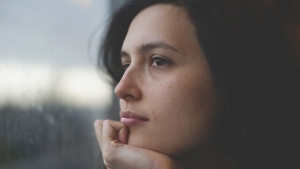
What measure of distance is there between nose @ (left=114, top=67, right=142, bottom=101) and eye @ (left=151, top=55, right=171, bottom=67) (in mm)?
53

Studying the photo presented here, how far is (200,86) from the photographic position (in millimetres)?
915

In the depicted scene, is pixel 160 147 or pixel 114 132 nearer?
pixel 160 147

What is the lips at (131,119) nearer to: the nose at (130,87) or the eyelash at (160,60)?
the nose at (130,87)

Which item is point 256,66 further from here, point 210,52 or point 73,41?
point 73,41

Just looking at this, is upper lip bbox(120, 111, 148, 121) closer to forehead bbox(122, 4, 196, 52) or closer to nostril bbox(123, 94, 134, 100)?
nostril bbox(123, 94, 134, 100)

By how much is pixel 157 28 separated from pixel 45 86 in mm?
482

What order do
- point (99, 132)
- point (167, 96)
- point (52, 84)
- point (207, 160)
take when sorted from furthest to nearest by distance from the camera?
point (52, 84) → point (99, 132) → point (207, 160) → point (167, 96)

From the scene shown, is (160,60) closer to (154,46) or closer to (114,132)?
(154,46)

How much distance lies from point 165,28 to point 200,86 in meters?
0.17

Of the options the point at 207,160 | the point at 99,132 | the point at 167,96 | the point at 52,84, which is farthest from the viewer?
the point at 52,84

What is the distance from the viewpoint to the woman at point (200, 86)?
91cm

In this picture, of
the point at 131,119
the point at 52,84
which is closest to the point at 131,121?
the point at 131,119

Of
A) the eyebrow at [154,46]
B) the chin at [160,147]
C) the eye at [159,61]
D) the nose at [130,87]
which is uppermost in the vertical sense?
the eyebrow at [154,46]

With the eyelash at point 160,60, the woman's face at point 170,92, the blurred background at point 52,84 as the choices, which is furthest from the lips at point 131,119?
the blurred background at point 52,84
